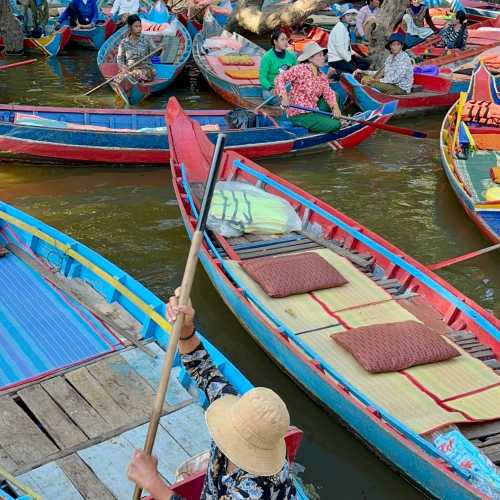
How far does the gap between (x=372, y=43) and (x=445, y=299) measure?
404 inches

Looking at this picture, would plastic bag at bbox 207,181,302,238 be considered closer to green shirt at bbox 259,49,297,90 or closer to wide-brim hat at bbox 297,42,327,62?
wide-brim hat at bbox 297,42,327,62

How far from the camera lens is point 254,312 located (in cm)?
570

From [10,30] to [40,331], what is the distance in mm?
13511

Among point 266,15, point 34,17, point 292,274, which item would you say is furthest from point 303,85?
point 34,17

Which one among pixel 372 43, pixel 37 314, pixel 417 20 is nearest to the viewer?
pixel 37 314

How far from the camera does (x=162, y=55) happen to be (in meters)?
14.6

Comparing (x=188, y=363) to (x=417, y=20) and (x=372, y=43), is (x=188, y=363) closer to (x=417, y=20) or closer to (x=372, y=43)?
(x=372, y=43)

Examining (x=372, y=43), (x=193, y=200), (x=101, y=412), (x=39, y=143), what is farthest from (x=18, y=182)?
(x=372, y=43)

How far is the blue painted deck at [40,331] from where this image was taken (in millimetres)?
4900

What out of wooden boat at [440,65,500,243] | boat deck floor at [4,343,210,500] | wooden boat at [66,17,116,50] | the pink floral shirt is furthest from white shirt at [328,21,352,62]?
boat deck floor at [4,343,210,500]

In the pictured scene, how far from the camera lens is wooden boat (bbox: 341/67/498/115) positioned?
1235 cm

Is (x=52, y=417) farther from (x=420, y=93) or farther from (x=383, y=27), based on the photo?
(x=383, y=27)

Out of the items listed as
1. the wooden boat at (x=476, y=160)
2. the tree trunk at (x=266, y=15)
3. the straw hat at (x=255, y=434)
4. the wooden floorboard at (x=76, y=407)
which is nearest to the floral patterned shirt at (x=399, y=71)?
the wooden boat at (x=476, y=160)

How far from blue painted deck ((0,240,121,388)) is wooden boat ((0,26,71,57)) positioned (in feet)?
40.5
